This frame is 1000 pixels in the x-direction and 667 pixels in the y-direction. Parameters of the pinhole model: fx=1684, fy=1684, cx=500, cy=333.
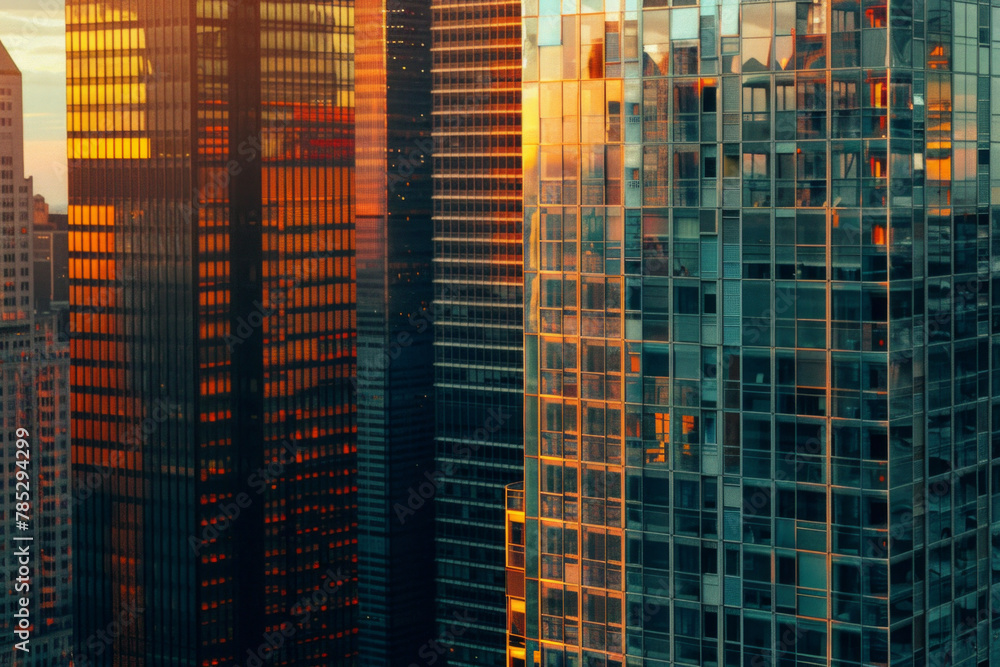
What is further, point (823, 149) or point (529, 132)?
point (529, 132)

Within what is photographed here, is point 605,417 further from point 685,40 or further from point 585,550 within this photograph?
point 685,40

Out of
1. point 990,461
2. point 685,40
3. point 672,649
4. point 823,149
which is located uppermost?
point 685,40

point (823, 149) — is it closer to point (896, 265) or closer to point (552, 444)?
point (896, 265)

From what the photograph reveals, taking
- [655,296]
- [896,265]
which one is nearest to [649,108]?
[655,296]

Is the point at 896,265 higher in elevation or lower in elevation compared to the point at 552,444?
higher

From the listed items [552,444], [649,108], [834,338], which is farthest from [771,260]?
[552,444]

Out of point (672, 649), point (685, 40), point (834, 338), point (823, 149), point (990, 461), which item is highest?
point (685, 40)
